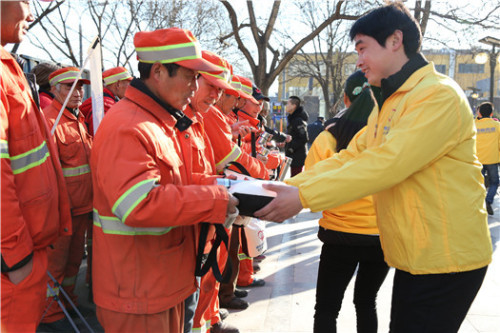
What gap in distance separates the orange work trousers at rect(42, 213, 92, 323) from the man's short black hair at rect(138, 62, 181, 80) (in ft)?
7.40

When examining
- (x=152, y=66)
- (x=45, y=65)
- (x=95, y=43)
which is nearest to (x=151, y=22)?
(x=45, y=65)

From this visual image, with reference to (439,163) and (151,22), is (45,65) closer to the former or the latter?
(439,163)

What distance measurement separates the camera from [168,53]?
191cm

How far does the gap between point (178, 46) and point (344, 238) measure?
1.62 metres

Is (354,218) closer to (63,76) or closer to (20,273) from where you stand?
(20,273)

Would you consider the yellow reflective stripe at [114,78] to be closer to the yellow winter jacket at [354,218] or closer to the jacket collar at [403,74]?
the yellow winter jacket at [354,218]

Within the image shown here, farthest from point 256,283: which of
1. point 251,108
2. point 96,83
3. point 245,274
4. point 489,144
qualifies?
point 489,144

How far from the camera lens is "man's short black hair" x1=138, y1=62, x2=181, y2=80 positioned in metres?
1.95

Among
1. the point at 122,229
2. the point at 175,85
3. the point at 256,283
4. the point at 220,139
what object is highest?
the point at 175,85

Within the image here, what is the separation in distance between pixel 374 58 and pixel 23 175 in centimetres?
178

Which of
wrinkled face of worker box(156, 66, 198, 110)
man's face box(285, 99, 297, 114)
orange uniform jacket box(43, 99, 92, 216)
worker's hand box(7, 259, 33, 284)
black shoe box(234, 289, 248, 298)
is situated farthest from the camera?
man's face box(285, 99, 297, 114)

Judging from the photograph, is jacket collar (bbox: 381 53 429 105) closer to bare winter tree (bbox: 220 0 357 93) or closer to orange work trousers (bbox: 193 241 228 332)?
orange work trousers (bbox: 193 241 228 332)

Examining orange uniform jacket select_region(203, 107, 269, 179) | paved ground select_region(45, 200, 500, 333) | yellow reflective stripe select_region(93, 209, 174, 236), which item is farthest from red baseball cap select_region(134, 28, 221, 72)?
paved ground select_region(45, 200, 500, 333)

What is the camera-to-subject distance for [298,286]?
14.9 ft
